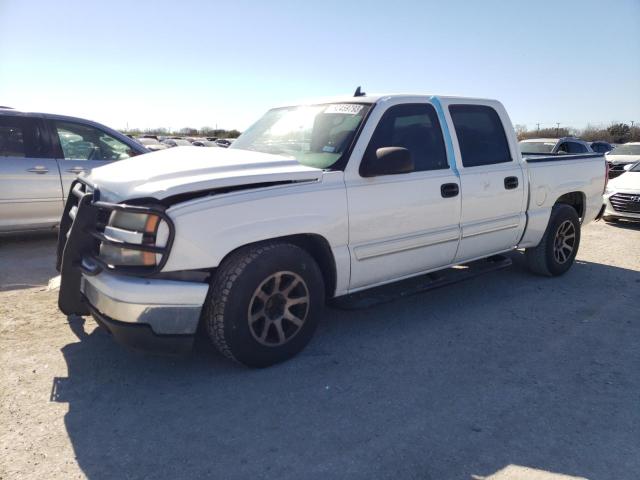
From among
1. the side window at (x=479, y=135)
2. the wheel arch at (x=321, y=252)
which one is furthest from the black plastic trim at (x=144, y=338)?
the side window at (x=479, y=135)

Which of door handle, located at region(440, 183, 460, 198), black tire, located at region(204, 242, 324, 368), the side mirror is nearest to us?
black tire, located at region(204, 242, 324, 368)

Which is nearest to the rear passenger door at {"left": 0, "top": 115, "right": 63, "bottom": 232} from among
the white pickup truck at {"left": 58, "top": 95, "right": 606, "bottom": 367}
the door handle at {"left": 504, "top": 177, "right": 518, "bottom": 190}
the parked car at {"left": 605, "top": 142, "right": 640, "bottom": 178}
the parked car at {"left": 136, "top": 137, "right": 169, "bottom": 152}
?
the white pickup truck at {"left": 58, "top": 95, "right": 606, "bottom": 367}

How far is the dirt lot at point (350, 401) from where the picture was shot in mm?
2494

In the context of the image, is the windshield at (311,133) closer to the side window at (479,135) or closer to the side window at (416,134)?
the side window at (416,134)

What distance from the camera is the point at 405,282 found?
5184mm

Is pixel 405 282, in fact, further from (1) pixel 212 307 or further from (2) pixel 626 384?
(1) pixel 212 307

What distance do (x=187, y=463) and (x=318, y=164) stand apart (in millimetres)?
2187

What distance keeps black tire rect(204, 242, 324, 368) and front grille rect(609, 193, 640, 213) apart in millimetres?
7843

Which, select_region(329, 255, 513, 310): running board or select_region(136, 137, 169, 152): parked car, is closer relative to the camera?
select_region(329, 255, 513, 310): running board

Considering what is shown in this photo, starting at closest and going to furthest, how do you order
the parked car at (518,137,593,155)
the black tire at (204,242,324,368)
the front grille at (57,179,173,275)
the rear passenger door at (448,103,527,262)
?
the front grille at (57,179,173,275) → the black tire at (204,242,324,368) → the rear passenger door at (448,103,527,262) → the parked car at (518,137,593,155)

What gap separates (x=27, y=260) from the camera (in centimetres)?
599

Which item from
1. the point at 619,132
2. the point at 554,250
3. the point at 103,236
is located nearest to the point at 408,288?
the point at 554,250

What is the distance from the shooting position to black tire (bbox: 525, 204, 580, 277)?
5477mm

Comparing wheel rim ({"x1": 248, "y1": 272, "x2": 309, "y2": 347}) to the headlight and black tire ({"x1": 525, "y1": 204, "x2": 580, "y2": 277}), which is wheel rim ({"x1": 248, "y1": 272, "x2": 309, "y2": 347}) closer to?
the headlight
